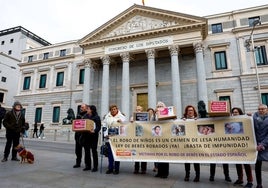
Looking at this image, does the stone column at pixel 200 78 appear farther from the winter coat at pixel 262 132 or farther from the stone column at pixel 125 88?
the winter coat at pixel 262 132

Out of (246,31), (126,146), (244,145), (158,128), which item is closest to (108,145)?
(126,146)

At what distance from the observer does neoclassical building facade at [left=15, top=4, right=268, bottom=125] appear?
21312mm

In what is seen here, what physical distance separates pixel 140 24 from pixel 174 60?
644 cm

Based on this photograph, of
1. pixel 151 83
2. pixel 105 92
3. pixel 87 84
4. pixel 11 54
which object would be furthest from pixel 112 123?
pixel 11 54

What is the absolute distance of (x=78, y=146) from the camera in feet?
21.4

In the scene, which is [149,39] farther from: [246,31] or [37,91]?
[37,91]

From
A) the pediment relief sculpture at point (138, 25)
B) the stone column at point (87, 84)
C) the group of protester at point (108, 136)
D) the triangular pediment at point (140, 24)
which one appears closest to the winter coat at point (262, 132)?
the group of protester at point (108, 136)

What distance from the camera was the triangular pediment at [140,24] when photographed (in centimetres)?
2194

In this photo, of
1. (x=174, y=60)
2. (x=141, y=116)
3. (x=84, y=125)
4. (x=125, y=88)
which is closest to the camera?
(x=84, y=125)

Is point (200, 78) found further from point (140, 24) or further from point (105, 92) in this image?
point (105, 92)

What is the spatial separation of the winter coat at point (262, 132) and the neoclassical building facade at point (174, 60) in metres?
15.3

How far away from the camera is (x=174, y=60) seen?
21531mm

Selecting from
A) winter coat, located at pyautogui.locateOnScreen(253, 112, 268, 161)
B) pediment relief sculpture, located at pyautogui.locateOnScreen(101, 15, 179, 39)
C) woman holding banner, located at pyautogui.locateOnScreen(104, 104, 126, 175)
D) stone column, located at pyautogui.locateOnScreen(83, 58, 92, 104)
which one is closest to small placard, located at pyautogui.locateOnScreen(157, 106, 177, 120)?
woman holding banner, located at pyautogui.locateOnScreen(104, 104, 126, 175)

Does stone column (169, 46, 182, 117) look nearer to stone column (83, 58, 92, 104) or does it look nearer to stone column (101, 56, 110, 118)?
stone column (101, 56, 110, 118)
